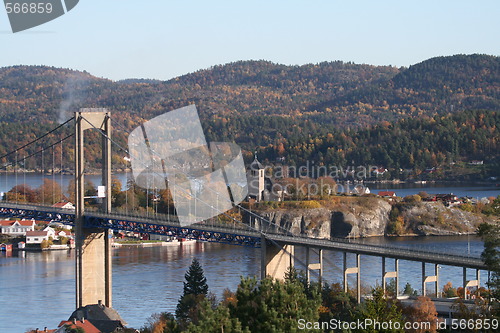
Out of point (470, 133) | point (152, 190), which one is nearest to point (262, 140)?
point (470, 133)

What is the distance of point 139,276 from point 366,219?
13.9 m

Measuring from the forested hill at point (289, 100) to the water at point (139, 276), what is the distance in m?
29.9

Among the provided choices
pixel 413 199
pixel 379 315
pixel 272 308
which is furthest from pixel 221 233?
pixel 413 199

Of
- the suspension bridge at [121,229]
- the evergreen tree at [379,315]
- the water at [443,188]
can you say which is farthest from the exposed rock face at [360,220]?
the evergreen tree at [379,315]

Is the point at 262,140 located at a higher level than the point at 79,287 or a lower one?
higher

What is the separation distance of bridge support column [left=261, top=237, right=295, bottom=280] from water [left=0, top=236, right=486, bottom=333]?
0.27 metres

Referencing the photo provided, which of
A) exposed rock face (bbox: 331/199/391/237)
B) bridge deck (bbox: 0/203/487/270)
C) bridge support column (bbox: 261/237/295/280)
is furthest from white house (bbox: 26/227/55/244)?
bridge support column (bbox: 261/237/295/280)

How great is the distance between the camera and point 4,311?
64.6 ft

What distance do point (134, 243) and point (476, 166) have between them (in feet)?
94.4

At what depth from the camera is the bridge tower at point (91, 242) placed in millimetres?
21000

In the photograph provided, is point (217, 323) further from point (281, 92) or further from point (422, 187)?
point (281, 92)

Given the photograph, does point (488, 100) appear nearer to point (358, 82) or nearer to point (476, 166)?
point (358, 82)

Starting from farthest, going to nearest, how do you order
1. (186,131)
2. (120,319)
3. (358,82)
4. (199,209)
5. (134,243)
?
(358,82) < (186,131) < (134,243) < (199,209) < (120,319)

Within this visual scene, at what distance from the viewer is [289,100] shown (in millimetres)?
105750
